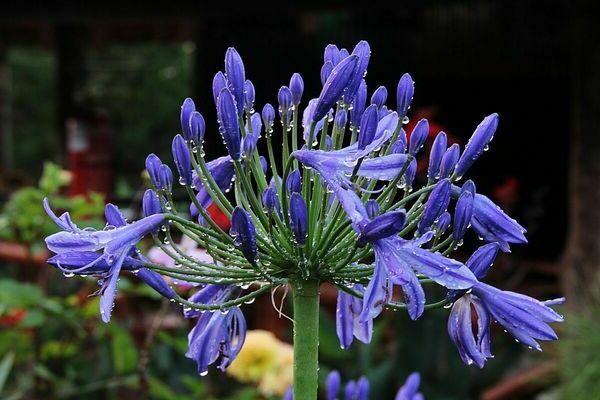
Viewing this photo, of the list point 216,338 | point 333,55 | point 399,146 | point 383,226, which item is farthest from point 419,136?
point 216,338

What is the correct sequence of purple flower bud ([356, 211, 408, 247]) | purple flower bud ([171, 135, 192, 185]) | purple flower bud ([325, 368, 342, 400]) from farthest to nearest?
purple flower bud ([325, 368, 342, 400]), purple flower bud ([171, 135, 192, 185]), purple flower bud ([356, 211, 408, 247])

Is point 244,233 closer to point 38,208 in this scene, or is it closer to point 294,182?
point 294,182

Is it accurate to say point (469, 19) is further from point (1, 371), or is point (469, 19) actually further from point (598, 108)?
point (1, 371)

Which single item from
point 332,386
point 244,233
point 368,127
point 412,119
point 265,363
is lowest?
point 265,363

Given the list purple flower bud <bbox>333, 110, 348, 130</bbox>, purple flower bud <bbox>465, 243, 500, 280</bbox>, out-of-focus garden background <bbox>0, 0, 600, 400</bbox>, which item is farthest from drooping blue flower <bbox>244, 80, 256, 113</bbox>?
out-of-focus garden background <bbox>0, 0, 600, 400</bbox>

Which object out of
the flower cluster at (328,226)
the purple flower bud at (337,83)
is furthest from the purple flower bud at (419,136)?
the purple flower bud at (337,83)

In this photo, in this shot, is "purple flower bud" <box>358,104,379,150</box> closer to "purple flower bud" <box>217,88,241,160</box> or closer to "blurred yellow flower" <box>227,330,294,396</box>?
"purple flower bud" <box>217,88,241,160</box>
